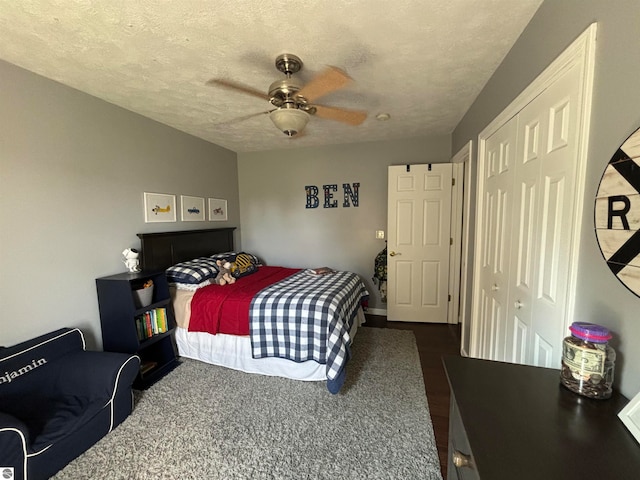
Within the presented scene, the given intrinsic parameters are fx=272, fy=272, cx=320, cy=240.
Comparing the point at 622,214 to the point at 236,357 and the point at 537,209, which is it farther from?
the point at 236,357

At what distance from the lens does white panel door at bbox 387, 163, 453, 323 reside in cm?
348

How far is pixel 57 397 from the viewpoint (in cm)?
180

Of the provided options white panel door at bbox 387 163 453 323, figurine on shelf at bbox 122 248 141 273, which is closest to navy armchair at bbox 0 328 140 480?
figurine on shelf at bbox 122 248 141 273

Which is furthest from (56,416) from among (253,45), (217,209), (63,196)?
(217,209)

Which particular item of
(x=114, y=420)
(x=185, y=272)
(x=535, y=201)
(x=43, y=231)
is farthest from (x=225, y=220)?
(x=535, y=201)

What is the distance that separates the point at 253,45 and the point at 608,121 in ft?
5.65

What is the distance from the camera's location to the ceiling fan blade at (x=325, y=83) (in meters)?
1.51

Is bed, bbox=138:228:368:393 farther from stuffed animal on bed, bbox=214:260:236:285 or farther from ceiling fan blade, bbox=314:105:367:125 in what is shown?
ceiling fan blade, bbox=314:105:367:125

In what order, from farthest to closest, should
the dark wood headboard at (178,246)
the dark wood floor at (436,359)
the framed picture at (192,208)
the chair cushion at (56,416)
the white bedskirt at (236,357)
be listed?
the framed picture at (192,208) → the dark wood headboard at (178,246) → the white bedskirt at (236,357) → the dark wood floor at (436,359) → the chair cushion at (56,416)

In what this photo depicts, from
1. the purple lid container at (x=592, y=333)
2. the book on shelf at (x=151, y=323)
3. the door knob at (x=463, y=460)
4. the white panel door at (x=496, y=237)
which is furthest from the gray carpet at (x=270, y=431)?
the purple lid container at (x=592, y=333)

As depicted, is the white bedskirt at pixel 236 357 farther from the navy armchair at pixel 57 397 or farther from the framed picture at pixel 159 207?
the framed picture at pixel 159 207

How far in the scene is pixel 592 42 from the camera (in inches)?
38.1

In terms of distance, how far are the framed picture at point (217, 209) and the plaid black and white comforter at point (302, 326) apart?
5.73 ft

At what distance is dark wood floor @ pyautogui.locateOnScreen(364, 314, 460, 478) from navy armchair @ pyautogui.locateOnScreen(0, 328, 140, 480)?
6.95 feet
